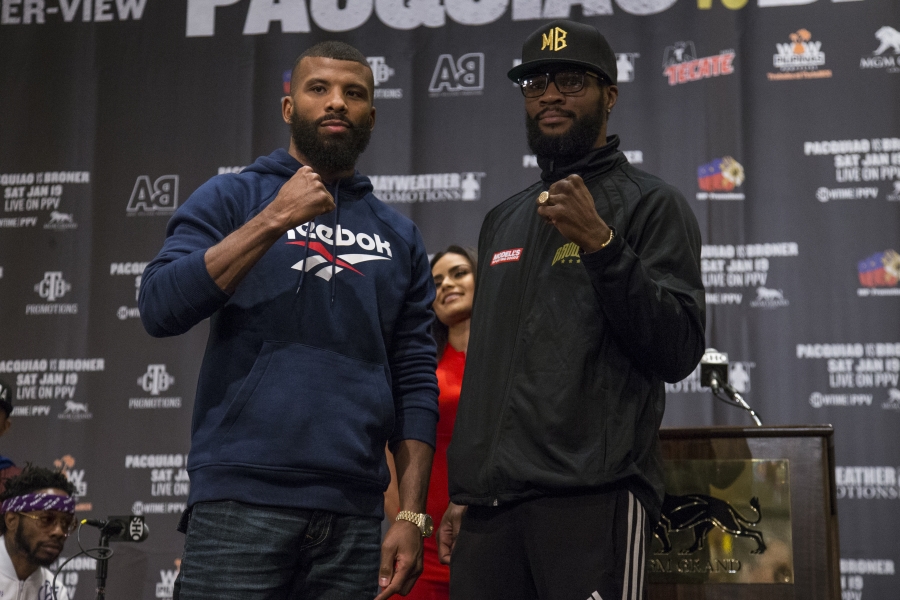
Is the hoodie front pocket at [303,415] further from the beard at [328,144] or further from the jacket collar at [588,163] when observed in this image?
the jacket collar at [588,163]

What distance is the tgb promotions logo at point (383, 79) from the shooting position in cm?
485

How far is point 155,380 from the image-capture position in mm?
4781

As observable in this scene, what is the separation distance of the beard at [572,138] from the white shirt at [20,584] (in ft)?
10.4

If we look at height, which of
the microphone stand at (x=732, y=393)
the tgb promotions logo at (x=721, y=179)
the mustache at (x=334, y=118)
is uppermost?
the tgb promotions logo at (x=721, y=179)

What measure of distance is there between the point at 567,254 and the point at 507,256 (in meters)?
0.18

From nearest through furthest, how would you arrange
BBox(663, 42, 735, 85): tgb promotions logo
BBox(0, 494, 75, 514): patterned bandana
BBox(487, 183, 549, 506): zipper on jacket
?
BBox(487, 183, 549, 506): zipper on jacket
BBox(0, 494, 75, 514): patterned bandana
BBox(663, 42, 735, 85): tgb promotions logo

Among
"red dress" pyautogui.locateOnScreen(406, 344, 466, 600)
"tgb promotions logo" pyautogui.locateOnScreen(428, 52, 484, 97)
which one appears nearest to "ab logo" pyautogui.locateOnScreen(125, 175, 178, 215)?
"tgb promotions logo" pyautogui.locateOnScreen(428, 52, 484, 97)

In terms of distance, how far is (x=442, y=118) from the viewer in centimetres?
481

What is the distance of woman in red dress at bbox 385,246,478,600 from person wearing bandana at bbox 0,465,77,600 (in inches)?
63.9

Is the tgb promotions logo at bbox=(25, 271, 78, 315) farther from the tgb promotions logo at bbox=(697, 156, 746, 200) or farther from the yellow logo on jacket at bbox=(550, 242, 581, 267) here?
the yellow logo on jacket at bbox=(550, 242, 581, 267)

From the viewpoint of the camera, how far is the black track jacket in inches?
69.1

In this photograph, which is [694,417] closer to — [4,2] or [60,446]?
[60,446]

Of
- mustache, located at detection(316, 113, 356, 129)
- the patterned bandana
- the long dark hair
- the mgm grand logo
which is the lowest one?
the patterned bandana

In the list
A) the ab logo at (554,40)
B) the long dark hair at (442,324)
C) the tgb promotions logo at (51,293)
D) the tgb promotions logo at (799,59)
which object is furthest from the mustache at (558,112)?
the tgb promotions logo at (51,293)
